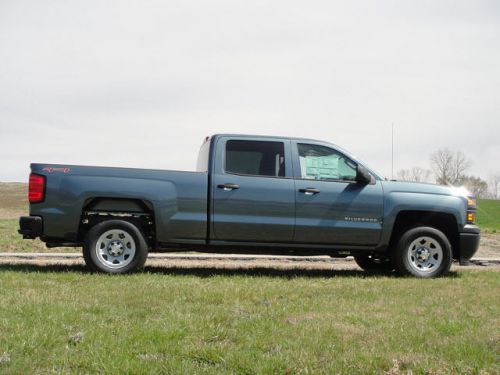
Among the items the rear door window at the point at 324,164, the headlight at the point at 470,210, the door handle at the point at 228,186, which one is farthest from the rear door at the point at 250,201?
the headlight at the point at 470,210

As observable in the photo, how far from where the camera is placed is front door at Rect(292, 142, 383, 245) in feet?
26.8

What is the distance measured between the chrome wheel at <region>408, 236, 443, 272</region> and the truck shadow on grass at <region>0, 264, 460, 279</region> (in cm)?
35

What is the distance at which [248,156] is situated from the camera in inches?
328

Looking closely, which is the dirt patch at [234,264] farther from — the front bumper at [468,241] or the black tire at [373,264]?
the front bumper at [468,241]

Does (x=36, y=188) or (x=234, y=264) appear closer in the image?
(x=36, y=188)

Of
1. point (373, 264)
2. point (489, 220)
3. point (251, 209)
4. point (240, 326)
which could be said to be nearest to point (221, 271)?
point (251, 209)

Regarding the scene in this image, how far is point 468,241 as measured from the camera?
8.58 metres

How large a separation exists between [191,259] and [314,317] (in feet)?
20.8

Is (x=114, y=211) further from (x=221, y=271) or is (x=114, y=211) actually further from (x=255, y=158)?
(x=255, y=158)

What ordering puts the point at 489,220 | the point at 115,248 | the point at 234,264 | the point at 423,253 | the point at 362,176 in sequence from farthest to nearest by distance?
1. the point at 489,220
2. the point at 234,264
3. the point at 423,253
4. the point at 362,176
5. the point at 115,248

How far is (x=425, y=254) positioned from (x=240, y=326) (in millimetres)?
4511

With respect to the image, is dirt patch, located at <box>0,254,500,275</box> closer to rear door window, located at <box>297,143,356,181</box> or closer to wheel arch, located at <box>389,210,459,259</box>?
wheel arch, located at <box>389,210,459,259</box>

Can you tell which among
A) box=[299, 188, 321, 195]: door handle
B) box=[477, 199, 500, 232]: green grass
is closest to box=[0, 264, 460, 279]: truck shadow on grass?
box=[299, 188, 321, 195]: door handle

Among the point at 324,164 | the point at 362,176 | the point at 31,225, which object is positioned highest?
the point at 324,164
